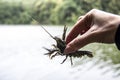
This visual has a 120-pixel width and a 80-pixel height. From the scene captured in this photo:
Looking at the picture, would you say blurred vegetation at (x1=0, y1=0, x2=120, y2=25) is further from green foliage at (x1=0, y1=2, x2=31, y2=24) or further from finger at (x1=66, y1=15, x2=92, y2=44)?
finger at (x1=66, y1=15, x2=92, y2=44)

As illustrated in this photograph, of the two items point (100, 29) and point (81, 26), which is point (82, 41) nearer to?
point (100, 29)

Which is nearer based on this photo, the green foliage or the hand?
the hand

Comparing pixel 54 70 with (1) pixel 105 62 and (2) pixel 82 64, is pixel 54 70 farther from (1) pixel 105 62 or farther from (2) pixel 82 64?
(1) pixel 105 62

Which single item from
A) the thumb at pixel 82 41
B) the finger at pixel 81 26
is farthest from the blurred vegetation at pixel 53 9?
the thumb at pixel 82 41

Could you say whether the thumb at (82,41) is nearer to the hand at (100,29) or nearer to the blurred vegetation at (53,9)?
the hand at (100,29)

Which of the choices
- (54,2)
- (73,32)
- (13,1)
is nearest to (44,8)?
(54,2)

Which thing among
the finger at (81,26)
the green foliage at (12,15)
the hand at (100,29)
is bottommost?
the green foliage at (12,15)

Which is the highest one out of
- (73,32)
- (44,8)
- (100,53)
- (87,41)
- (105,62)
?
(87,41)

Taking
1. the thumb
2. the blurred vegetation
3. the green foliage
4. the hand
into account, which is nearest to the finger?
the hand

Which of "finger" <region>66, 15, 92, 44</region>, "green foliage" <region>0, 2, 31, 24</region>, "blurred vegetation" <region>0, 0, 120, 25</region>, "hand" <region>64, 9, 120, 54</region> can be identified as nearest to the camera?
"hand" <region>64, 9, 120, 54</region>
